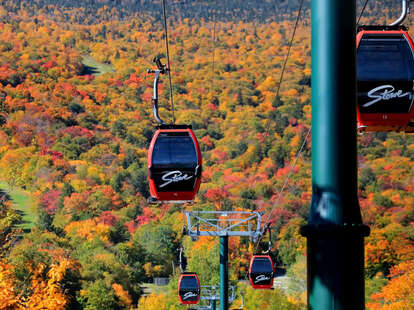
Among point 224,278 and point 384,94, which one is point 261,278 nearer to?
point 224,278

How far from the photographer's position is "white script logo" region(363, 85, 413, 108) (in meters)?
4.68

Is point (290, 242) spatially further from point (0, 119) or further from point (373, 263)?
point (0, 119)

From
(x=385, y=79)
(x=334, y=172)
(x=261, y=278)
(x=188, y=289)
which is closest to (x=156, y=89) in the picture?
(x=385, y=79)

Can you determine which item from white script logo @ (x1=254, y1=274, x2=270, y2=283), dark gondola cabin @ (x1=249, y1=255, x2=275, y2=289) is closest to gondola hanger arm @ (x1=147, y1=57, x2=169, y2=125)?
dark gondola cabin @ (x1=249, y1=255, x2=275, y2=289)

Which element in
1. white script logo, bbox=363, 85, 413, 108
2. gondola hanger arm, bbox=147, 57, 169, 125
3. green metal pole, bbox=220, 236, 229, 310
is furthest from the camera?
green metal pole, bbox=220, 236, 229, 310

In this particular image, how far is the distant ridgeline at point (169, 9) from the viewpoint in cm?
11438

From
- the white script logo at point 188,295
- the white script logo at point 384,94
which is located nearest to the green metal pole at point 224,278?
the white script logo at point 188,295

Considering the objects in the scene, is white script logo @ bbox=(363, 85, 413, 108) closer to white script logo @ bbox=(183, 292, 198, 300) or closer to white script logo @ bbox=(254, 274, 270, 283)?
white script logo @ bbox=(254, 274, 270, 283)

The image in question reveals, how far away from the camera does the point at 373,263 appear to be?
41.0 metres

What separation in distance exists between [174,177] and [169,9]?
11535 centimetres

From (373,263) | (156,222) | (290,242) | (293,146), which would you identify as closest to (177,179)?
(373,263)

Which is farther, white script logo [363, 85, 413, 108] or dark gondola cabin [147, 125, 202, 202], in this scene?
dark gondola cabin [147, 125, 202, 202]

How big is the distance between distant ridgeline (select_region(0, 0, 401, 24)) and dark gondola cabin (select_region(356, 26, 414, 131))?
355 feet

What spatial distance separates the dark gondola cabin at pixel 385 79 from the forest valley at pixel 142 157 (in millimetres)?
29275
